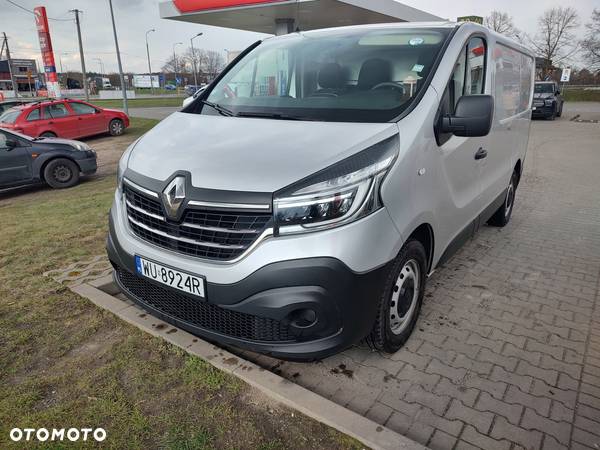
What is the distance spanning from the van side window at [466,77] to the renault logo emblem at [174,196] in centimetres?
158

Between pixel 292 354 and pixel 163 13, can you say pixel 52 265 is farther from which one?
pixel 163 13

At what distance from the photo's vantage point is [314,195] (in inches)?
84.7

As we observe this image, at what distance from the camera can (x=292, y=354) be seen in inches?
88.6

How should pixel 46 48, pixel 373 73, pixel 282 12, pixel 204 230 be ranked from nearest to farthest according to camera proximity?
pixel 204 230 < pixel 373 73 < pixel 282 12 < pixel 46 48

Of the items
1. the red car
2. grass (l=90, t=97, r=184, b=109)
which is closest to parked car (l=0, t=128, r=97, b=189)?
the red car

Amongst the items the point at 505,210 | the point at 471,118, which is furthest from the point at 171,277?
the point at 505,210

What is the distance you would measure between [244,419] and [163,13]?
67.9 feet

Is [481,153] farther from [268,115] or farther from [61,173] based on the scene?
[61,173]

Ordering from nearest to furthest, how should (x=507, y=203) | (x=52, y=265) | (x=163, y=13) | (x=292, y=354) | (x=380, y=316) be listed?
(x=292, y=354)
(x=380, y=316)
(x=52, y=265)
(x=507, y=203)
(x=163, y=13)

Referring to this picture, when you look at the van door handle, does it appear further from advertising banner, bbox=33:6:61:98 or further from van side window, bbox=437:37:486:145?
advertising banner, bbox=33:6:61:98

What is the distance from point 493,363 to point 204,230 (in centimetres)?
197

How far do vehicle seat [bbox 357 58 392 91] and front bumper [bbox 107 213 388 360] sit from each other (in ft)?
4.44

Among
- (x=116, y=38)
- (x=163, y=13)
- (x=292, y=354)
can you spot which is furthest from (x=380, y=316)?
(x=116, y=38)

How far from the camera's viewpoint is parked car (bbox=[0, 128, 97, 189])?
28.1 ft
